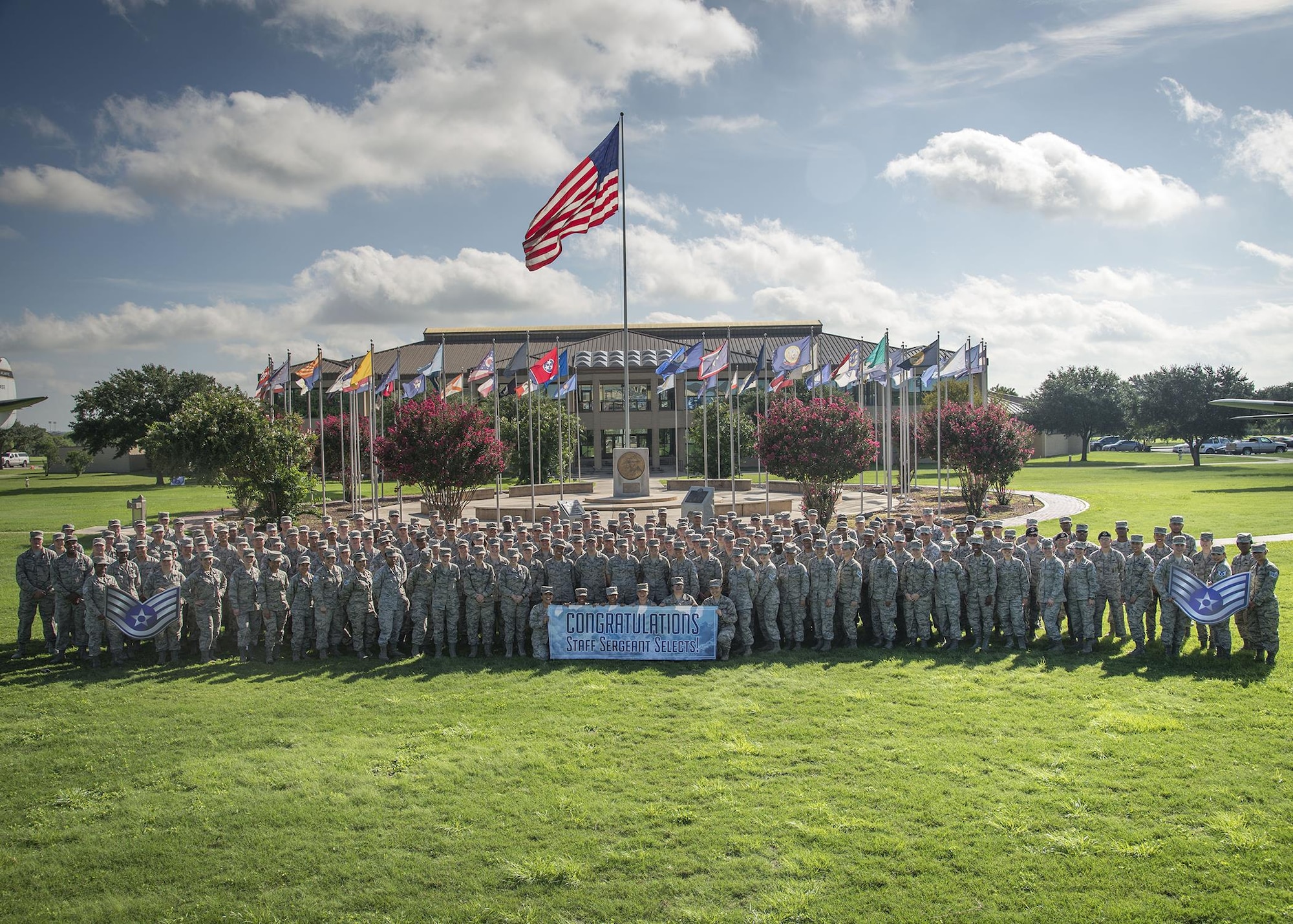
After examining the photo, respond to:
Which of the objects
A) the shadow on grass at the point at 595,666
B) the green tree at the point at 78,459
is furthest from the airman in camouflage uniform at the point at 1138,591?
the green tree at the point at 78,459

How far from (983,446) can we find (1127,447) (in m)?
70.6

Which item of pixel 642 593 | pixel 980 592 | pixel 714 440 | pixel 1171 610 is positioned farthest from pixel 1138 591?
pixel 714 440

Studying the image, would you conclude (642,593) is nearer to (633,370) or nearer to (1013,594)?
(1013,594)

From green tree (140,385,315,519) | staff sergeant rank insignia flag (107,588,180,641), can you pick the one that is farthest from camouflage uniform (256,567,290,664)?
green tree (140,385,315,519)

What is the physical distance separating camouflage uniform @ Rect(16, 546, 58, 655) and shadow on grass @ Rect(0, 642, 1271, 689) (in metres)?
0.40

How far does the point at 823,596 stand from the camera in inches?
469

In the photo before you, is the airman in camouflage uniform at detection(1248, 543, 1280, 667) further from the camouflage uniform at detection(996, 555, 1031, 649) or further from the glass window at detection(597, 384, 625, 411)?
the glass window at detection(597, 384, 625, 411)

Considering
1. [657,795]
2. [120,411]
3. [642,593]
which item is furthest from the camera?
[120,411]

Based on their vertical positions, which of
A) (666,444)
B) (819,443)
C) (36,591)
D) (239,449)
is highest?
(666,444)

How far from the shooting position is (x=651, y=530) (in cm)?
1472

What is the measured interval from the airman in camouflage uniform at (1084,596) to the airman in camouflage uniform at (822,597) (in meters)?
3.20

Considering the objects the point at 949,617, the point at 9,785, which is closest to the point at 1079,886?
the point at 949,617

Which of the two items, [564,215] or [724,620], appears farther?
[564,215]

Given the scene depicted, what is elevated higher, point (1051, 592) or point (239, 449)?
point (239, 449)
